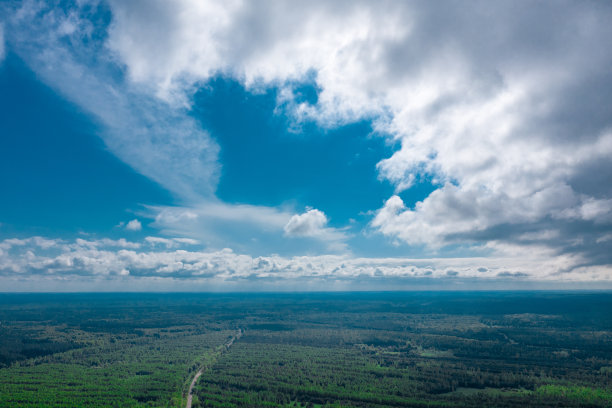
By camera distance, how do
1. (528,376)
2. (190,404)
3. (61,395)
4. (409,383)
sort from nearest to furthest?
(190,404) < (61,395) < (409,383) < (528,376)

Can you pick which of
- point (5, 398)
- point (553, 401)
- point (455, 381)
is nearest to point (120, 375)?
point (5, 398)

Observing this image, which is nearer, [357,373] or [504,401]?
[504,401]

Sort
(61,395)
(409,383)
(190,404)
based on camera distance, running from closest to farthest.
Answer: (190,404)
(61,395)
(409,383)

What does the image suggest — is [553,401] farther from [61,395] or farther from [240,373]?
[61,395]

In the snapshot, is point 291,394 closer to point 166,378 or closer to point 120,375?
point 166,378

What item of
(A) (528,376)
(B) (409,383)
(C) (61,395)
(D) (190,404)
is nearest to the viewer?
(D) (190,404)

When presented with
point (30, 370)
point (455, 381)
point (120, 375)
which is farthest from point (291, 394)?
point (30, 370)

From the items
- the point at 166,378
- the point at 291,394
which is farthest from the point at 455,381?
the point at 166,378

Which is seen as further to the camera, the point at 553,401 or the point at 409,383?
the point at 409,383

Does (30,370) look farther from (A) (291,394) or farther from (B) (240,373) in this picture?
(A) (291,394)
